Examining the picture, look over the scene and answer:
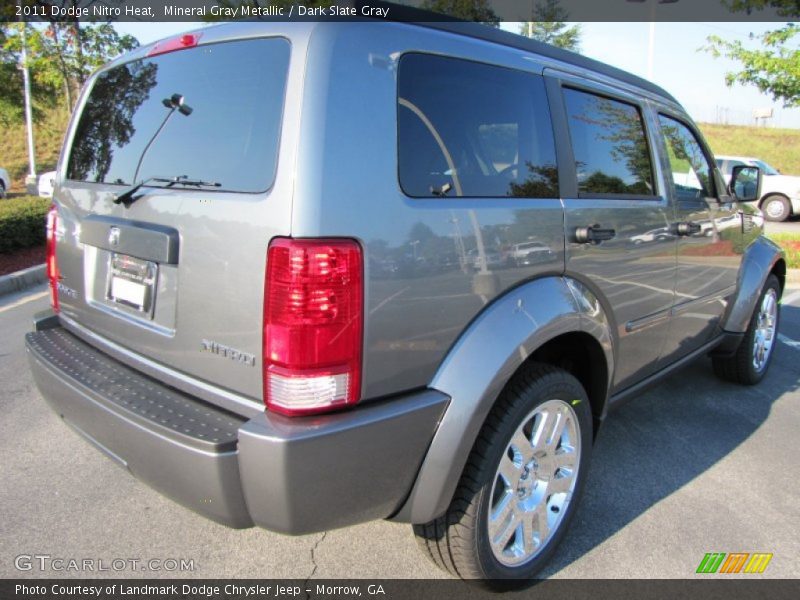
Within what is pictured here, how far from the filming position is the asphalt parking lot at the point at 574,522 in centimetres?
237

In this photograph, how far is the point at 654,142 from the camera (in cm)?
308

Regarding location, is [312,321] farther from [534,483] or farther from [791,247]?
[791,247]

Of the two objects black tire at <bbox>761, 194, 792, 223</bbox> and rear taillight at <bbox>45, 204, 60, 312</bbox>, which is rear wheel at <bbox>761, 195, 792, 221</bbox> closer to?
black tire at <bbox>761, 194, 792, 223</bbox>

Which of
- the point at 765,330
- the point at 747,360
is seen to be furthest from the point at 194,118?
the point at 765,330

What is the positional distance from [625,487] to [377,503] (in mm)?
1731

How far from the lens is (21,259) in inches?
325

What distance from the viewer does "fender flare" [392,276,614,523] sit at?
6.04 feet

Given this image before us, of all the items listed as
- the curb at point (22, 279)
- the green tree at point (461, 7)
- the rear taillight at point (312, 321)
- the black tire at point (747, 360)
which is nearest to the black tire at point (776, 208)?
the green tree at point (461, 7)

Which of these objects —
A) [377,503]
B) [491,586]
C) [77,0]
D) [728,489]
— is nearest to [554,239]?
[377,503]

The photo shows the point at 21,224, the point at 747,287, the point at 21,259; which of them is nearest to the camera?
the point at 747,287

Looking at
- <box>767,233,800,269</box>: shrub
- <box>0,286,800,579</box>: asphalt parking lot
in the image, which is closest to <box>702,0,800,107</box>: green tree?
<box>767,233,800,269</box>: shrub

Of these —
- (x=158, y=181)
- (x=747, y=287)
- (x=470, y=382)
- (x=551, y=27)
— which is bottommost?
(x=470, y=382)

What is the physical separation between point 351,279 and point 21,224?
28.9 ft

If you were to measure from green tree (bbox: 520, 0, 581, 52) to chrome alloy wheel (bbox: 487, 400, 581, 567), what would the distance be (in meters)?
19.2
